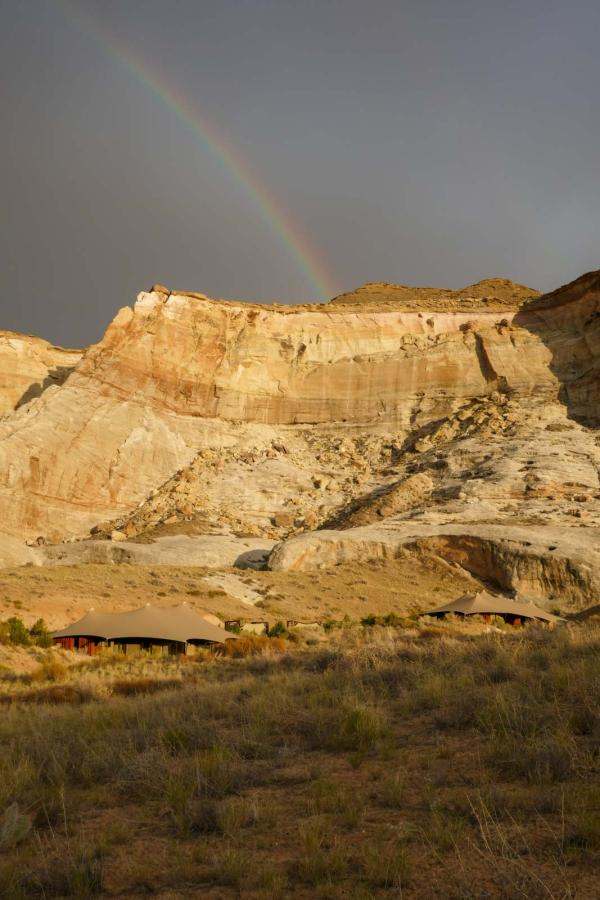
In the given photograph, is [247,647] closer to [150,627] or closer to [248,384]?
[150,627]

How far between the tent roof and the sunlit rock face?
25.3 m

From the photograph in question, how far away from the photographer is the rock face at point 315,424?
41.9 m

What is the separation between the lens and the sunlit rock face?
49.4m

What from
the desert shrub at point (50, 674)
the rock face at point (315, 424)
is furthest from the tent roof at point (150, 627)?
the rock face at point (315, 424)

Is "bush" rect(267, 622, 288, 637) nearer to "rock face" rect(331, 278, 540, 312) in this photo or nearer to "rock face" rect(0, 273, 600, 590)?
"rock face" rect(0, 273, 600, 590)

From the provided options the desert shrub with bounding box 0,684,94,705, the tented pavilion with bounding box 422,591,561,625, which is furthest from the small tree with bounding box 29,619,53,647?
the tented pavilion with bounding box 422,591,561,625

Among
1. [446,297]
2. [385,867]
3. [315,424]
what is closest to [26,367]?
[315,424]

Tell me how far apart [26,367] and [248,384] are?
65.8 ft

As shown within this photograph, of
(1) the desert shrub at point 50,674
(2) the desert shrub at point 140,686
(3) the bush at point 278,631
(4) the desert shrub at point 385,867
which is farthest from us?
(3) the bush at point 278,631

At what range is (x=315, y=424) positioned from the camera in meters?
56.7

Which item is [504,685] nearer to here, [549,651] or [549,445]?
[549,651]

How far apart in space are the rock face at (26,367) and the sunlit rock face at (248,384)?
35.5ft

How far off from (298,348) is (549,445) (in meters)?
21.3

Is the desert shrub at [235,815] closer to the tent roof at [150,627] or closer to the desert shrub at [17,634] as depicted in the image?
the tent roof at [150,627]
